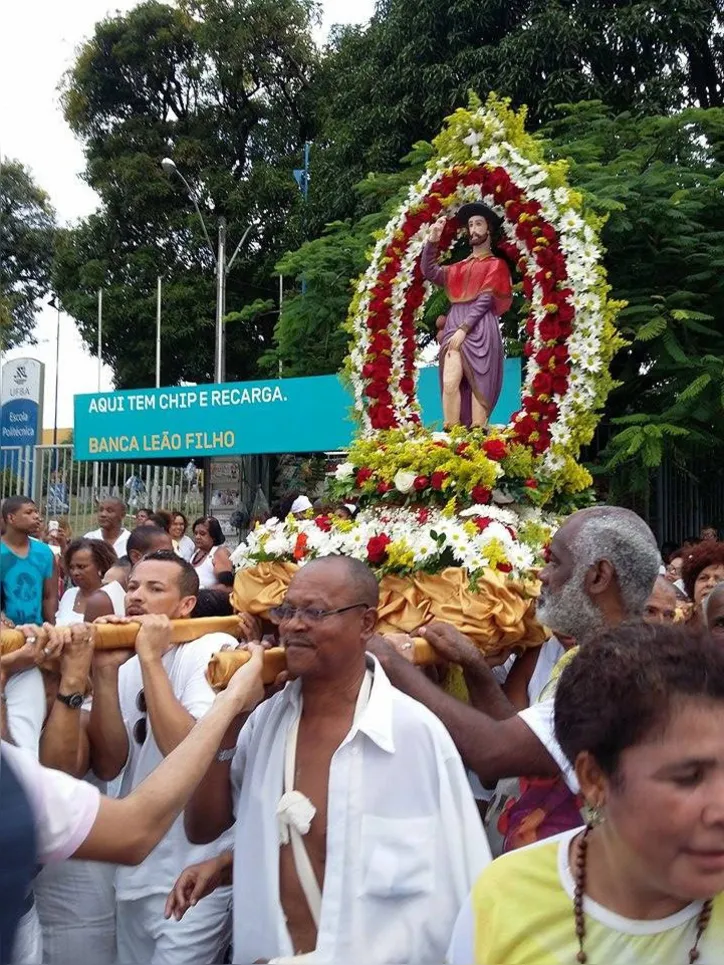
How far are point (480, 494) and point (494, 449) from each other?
42cm

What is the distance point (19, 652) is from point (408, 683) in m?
0.96

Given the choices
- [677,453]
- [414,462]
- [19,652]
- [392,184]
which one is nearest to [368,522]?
[414,462]

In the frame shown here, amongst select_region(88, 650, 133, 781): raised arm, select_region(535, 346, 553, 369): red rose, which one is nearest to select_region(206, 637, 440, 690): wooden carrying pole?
select_region(88, 650, 133, 781): raised arm

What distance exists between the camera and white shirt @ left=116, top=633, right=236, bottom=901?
3014 millimetres

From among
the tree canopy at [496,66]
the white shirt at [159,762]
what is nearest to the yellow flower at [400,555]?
the white shirt at [159,762]

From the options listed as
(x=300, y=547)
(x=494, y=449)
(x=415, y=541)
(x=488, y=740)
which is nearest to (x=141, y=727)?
(x=488, y=740)

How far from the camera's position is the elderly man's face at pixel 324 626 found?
8.57 ft

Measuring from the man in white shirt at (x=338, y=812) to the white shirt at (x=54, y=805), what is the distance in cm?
85

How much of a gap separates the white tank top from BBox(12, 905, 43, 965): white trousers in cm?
564

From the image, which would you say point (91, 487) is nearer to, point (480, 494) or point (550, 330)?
point (550, 330)

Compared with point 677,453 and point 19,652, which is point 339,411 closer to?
point 677,453

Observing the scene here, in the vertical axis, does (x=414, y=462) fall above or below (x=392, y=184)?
below

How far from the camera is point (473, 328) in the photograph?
6508 millimetres

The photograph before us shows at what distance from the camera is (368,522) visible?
4.69m
